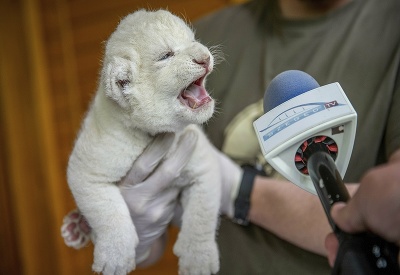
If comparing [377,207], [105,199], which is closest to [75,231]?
[105,199]

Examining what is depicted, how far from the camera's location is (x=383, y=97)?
0.72 m

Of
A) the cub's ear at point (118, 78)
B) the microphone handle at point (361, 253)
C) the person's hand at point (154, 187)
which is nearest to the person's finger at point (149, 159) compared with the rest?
the person's hand at point (154, 187)

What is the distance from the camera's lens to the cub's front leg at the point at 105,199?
652 millimetres

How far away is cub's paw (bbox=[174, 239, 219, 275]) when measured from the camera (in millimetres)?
697

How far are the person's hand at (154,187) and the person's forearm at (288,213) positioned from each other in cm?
21

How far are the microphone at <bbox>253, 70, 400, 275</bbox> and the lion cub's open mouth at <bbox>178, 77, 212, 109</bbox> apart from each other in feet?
0.43

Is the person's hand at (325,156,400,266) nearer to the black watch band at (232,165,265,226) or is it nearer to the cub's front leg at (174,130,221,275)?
the cub's front leg at (174,130,221,275)

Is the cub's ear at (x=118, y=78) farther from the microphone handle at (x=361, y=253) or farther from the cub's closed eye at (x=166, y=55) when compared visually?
the microphone handle at (x=361, y=253)

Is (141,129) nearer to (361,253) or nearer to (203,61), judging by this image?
(203,61)

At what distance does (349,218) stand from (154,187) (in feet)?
1.34

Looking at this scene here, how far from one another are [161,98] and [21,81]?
932 millimetres

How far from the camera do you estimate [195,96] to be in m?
0.62

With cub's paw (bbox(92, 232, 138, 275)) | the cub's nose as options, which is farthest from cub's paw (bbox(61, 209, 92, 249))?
the cub's nose

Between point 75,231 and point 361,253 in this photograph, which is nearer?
point 361,253
